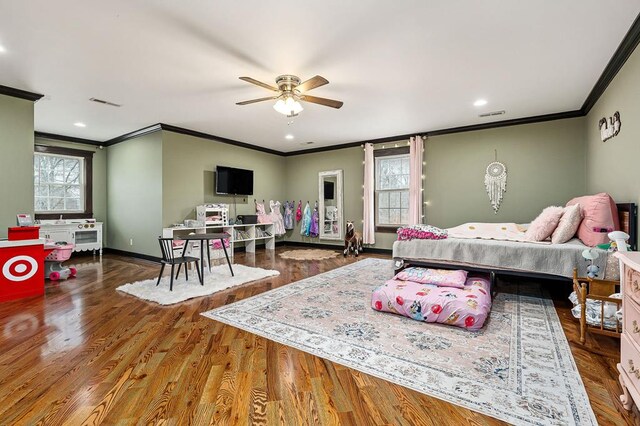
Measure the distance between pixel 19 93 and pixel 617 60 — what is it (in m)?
6.84

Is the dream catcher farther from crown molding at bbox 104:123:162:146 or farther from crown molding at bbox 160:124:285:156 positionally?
crown molding at bbox 104:123:162:146

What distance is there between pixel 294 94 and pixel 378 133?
3.15 m

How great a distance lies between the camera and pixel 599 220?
3094 millimetres

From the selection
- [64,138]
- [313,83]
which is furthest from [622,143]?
[64,138]

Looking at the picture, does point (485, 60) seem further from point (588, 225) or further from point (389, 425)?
point (389, 425)

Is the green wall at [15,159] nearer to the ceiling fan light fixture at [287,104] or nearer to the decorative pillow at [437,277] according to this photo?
the ceiling fan light fixture at [287,104]

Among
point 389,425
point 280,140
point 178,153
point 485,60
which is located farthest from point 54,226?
point 485,60

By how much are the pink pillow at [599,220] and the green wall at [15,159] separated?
6.71 m

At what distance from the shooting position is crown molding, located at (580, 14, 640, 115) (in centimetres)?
262

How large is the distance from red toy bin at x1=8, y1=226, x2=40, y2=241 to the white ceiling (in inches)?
68.4

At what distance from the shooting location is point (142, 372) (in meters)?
1.93

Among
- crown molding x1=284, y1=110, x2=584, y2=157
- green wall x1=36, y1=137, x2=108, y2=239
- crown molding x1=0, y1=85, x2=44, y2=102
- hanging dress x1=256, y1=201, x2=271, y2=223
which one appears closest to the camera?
crown molding x1=0, y1=85, x2=44, y2=102

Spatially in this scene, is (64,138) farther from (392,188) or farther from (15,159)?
(392,188)

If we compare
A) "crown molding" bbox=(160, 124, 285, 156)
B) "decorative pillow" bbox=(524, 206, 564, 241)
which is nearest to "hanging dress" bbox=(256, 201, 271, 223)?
"crown molding" bbox=(160, 124, 285, 156)
